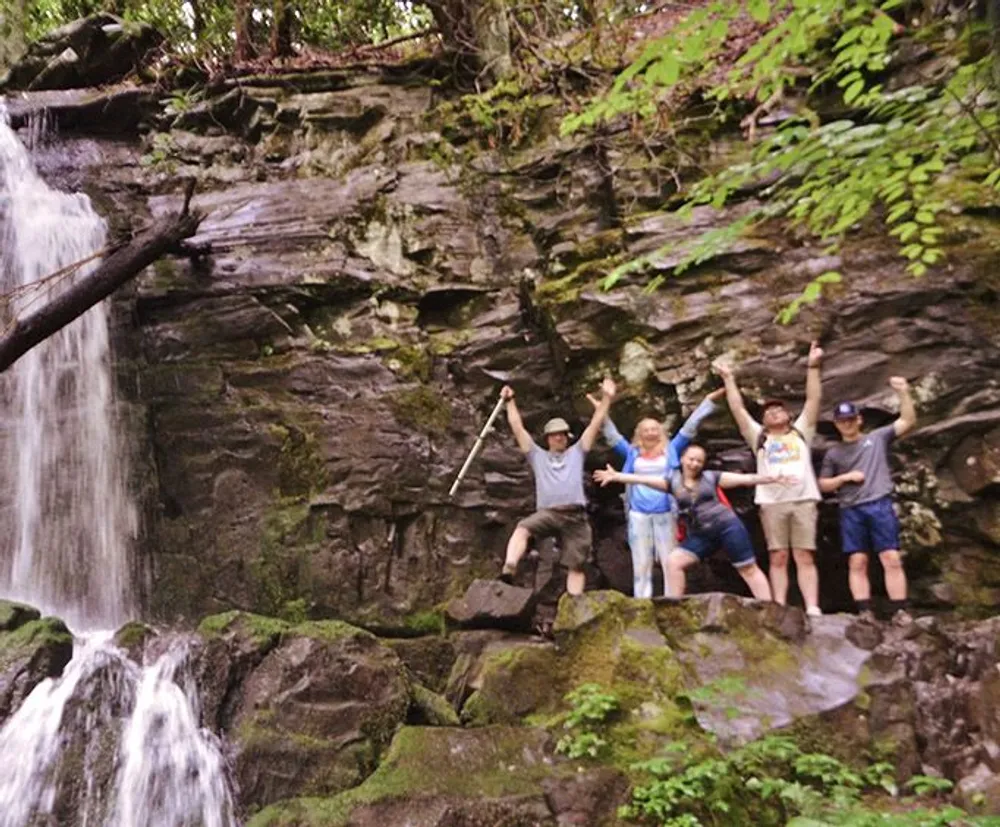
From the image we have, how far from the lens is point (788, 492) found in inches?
250

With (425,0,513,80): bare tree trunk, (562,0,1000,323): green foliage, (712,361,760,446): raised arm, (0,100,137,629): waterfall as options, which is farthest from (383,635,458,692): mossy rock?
(425,0,513,80): bare tree trunk

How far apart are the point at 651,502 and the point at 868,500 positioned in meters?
1.71

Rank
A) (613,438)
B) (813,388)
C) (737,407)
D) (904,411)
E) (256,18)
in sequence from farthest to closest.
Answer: (256,18)
(613,438)
(737,407)
(813,388)
(904,411)

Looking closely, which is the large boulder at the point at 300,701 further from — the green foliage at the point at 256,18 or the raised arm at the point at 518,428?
the green foliage at the point at 256,18

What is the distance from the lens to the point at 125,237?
8.02 m

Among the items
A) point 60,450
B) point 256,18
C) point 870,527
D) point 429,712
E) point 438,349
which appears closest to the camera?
point 429,712

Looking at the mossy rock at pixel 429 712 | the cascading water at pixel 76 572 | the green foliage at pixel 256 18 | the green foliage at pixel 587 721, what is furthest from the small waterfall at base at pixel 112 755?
the green foliage at pixel 256 18

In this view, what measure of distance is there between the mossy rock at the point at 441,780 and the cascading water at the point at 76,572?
876mm

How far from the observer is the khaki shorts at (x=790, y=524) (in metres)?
6.36

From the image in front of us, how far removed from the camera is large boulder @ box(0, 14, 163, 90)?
1043 centimetres

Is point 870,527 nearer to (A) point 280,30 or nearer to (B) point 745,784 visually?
(B) point 745,784

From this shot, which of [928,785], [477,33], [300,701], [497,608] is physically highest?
[477,33]

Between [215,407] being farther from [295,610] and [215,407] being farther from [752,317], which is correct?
[752,317]

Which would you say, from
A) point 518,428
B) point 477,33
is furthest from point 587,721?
point 477,33
